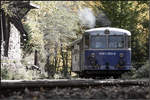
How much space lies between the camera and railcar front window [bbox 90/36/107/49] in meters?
24.2

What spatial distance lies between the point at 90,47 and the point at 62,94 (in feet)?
36.1

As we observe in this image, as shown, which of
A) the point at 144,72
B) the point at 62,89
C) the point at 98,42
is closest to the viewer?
the point at 62,89

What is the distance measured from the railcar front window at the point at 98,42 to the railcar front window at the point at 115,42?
287 mm

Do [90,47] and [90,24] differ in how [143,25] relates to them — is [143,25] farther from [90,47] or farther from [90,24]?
[90,47]

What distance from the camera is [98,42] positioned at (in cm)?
2444

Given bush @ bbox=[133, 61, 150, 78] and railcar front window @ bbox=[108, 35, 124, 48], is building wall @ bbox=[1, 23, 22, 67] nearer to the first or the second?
railcar front window @ bbox=[108, 35, 124, 48]

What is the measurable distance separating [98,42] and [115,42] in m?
0.95

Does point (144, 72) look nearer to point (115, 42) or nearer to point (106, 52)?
point (115, 42)

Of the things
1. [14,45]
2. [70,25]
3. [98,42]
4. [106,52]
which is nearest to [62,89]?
[106,52]

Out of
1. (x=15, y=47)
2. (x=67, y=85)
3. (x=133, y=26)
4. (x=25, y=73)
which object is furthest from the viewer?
(x=133, y=26)

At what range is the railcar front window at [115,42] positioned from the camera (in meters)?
24.4

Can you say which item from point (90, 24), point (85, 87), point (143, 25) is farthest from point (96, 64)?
point (90, 24)

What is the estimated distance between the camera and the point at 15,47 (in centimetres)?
2712

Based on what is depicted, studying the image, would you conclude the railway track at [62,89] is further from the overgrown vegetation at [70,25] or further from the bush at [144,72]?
the overgrown vegetation at [70,25]
